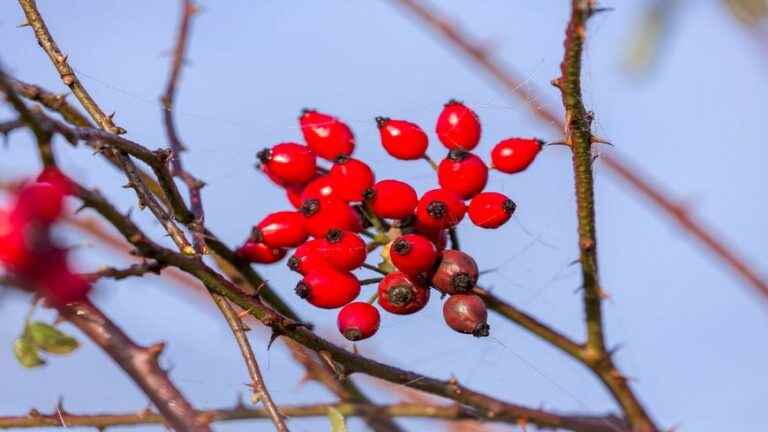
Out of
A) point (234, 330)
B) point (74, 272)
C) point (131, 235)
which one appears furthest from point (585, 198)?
point (74, 272)

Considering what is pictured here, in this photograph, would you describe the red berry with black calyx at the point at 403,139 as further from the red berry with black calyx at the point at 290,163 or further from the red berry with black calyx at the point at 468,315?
the red berry with black calyx at the point at 468,315

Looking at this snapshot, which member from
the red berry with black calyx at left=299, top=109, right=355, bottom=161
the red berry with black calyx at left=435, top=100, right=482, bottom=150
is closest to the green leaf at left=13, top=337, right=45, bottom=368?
the red berry with black calyx at left=299, top=109, right=355, bottom=161

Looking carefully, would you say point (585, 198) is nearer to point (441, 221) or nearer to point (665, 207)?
point (441, 221)

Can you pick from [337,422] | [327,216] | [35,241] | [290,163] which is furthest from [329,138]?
[35,241]

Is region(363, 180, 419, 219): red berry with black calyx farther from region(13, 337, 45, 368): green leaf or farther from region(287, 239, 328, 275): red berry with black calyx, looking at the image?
region(13, 337, 45, 368): green leaf

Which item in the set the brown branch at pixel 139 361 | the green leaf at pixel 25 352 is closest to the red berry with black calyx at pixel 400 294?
the brown branch at pixel 139 361

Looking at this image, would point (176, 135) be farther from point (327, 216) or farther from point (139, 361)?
point (139, 361)
